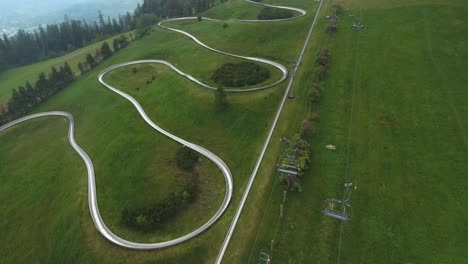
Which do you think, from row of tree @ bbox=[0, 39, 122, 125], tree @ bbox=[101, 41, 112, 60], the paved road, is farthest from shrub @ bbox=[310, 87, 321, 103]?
tree @ bbox=[101, 41, 112, 60]

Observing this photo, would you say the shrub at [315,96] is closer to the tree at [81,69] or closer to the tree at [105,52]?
the tree at [81,69]

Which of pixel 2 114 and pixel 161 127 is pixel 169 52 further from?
pixel 2 114

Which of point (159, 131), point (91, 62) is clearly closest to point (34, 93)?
point (91, 62)

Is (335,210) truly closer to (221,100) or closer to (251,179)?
(251,179)

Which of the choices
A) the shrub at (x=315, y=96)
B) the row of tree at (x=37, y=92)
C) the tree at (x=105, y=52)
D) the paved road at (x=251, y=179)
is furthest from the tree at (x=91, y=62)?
the shrub at (x=315, y=96)

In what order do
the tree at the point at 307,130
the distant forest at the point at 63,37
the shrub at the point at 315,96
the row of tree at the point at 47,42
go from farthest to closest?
1. the distant forest at the point at 63,37
2. the row of tree at the point at 47,42
3. the shrub at the point at 315,96
4. the tree at the point at 307,130

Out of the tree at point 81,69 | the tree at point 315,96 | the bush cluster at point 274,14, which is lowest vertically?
the tree at point 81,69

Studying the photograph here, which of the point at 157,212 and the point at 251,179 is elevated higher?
the point at 251,179
